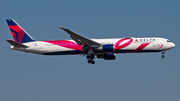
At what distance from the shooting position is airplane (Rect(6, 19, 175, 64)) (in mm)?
53650

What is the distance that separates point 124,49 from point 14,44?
62.5ft

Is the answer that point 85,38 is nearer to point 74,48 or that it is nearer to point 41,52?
point 74,48

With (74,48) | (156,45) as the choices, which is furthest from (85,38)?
(156,45)

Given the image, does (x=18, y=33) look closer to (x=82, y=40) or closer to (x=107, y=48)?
(x=82, y=40)

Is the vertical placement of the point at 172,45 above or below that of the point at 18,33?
below

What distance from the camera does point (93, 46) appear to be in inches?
2117

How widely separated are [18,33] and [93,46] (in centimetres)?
1476

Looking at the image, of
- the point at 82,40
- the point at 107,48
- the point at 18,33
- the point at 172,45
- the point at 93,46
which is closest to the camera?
the point at 82,40

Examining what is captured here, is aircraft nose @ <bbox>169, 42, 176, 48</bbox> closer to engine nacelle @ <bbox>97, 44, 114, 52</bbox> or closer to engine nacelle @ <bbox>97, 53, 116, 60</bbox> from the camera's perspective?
engine nacelle @ <bbox>97, 53, 116, 60</bbox>

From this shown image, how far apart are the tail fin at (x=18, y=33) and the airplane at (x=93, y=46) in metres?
0.88

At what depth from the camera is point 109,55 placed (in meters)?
58.1

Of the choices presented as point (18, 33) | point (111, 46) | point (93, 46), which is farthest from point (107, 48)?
point (18, 33)

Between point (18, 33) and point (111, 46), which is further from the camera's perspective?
point (18, 33)

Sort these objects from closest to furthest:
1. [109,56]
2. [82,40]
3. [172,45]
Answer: [82,40] → [172,45] → [109,56]
